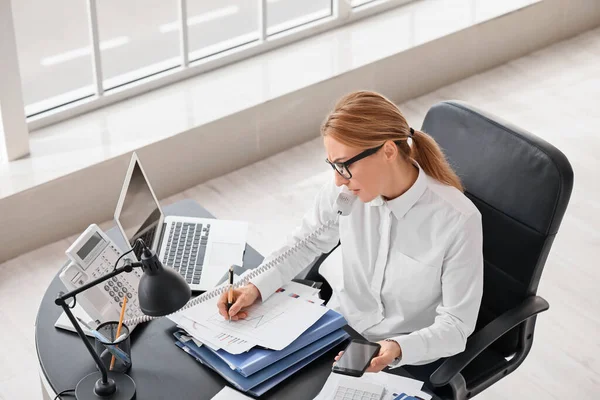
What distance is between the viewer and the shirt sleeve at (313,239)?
2.46 m

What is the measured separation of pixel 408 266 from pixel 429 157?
31 centimetres

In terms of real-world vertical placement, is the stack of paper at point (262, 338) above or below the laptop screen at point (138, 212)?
below

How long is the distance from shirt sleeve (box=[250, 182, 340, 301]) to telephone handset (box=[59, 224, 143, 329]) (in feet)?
1.30

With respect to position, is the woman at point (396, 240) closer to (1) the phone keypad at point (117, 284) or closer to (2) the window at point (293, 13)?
(1) the phone keypad at point (117, 284)

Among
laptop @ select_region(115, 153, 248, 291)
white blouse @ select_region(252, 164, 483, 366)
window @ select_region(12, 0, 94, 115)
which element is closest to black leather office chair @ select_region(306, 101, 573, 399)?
white blouse @ select_region(252, 164, 483, 366)

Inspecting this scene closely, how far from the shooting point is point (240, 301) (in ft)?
7.47

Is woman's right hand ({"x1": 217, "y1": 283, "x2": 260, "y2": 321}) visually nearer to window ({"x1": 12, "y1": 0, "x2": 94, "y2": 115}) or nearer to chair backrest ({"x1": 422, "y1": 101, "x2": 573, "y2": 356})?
chair backrest ({"x1": 422, "y1": 101, "x2": 573, "y2": 356})

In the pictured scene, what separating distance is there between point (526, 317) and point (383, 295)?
1.31ft

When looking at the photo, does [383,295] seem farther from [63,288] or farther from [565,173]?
[63,288]

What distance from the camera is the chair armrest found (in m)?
2.24

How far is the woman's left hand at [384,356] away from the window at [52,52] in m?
2.62

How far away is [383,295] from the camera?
2457 millimetres

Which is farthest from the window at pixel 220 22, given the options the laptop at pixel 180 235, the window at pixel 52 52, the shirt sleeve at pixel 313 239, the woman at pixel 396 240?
the woman at pixel 396 240

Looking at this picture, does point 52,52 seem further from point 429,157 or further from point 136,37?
point 429,157
